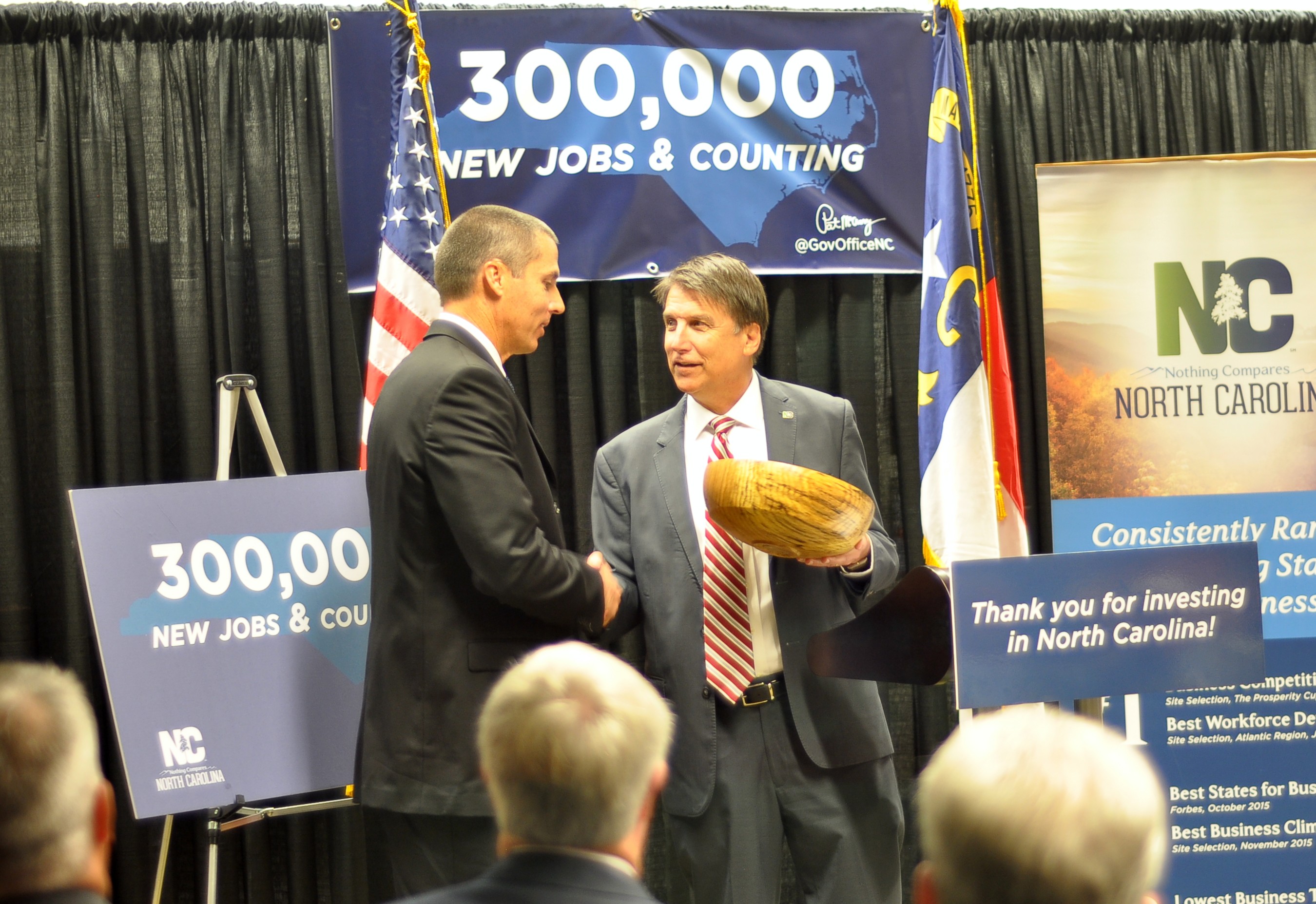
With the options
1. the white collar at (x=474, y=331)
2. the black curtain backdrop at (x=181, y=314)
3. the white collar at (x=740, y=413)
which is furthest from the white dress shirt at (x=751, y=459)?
the black curtain backdrop at (x=181, y=314)

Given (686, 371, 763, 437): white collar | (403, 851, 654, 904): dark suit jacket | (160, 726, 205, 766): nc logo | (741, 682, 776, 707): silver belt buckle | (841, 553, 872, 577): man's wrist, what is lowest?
(160, 726, 205, 766): nc logo

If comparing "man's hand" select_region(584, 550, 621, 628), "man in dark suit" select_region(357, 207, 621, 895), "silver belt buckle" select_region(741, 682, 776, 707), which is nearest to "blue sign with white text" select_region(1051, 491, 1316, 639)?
"silver belt buckle" select_region(741, 682, 776, 707)

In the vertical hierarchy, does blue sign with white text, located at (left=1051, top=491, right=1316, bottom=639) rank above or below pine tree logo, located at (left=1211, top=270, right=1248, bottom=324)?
below

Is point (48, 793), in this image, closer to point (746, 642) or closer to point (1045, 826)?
point (1045, 826)

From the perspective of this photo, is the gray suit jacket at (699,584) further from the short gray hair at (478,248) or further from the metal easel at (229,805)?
the metal easel at (229,805)

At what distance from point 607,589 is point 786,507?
1.26 feet

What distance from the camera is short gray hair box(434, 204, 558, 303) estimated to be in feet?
7.29

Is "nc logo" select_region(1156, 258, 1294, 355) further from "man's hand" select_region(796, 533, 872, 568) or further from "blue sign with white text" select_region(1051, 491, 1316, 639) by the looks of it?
"man's hand" select_region(796, 533, 872, 568)

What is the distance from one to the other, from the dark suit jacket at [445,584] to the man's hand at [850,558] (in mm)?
425

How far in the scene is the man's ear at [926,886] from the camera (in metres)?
0.92

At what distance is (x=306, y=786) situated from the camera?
Answer: 2.70 metres

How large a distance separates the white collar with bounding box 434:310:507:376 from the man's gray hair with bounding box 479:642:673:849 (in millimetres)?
1142

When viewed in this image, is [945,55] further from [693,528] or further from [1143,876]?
[1143,876]

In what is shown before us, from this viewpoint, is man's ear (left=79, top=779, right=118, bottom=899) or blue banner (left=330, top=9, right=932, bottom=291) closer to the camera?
man's ear (left=79, top=779, right=118, bottom=899)
